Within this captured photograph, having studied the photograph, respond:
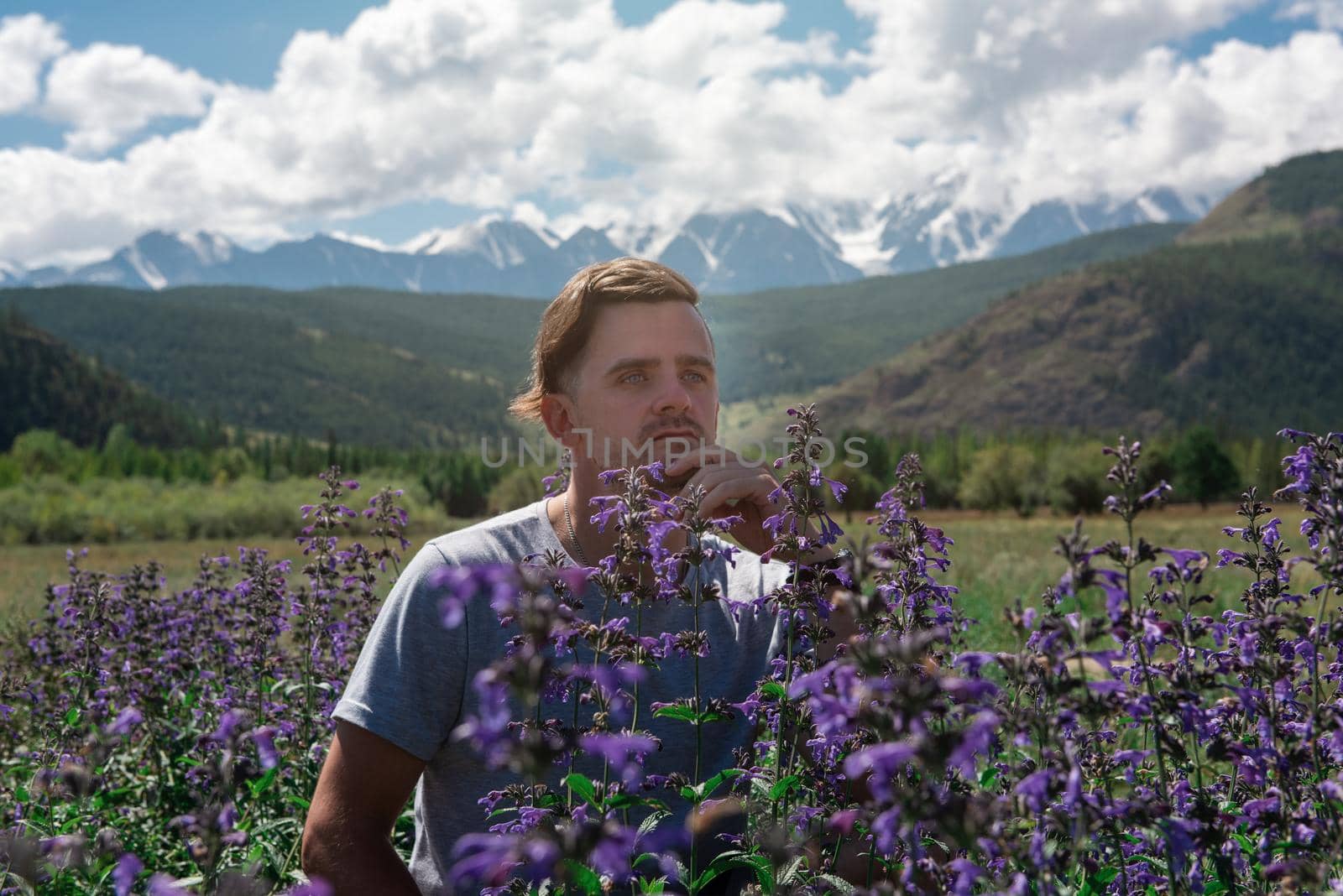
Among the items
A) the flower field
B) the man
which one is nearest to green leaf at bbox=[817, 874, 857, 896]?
the flower field

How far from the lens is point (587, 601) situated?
170 inches

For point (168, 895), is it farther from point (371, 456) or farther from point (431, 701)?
point (371, 456)

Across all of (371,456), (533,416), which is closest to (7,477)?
(371,456)

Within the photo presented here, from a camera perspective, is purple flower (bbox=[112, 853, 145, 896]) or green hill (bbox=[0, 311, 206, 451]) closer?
purple flower (bbox=[112, 853, 145, 896])

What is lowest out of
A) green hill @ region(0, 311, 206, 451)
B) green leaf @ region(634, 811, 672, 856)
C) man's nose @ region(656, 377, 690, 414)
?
green leaf @ region(634, 811, 672, 856)

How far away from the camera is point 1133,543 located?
213 centimetres

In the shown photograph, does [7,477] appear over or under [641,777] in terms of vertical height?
over

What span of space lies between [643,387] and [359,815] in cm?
216

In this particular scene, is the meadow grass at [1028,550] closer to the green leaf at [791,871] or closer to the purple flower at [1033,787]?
the purple flower at [1033,787]

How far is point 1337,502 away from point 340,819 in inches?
132

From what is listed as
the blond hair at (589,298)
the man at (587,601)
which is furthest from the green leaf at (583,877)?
the blond hair at (589,298)

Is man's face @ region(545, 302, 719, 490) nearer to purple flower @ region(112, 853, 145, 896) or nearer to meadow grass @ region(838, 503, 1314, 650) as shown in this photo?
meadow grass @ region(838, 503, 1314, 650)

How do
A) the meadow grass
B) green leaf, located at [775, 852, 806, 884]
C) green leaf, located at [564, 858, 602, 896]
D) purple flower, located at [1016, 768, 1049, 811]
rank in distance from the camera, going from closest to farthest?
purple flower, located at [1016, 768, 1049, 811] → green leaf, located at [564, 858, 602, 896] → green leaf, located at [775, 852, 806, 884] → the meadow grass

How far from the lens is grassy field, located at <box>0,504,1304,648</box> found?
2322 centimetres
